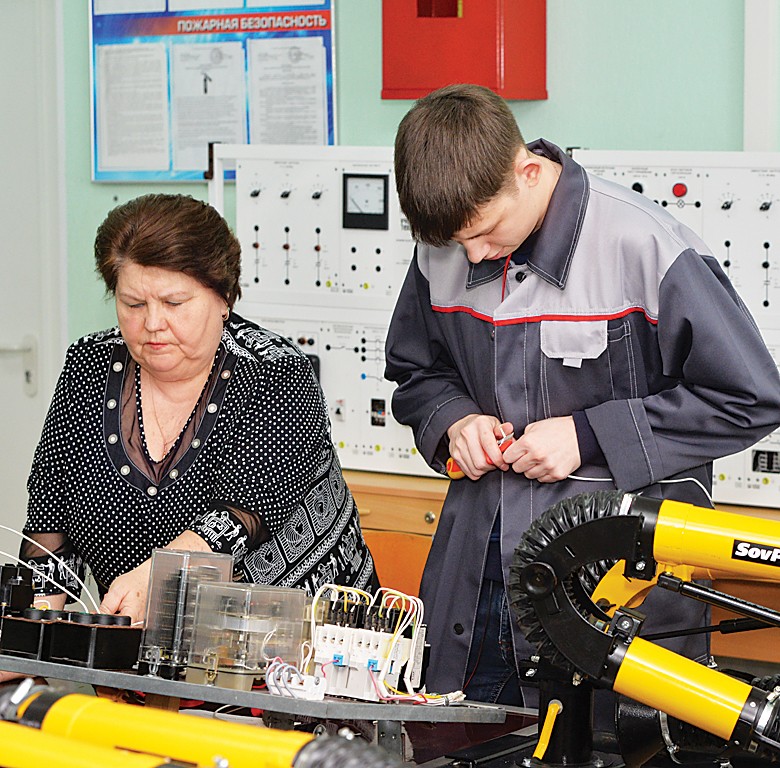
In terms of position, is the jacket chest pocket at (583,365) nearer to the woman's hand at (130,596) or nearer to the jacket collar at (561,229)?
the jacket collar at (561,229)

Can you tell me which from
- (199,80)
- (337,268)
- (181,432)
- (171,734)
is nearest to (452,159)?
(181,432)

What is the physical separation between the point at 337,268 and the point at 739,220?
1.05 metres

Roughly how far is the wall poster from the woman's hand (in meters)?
2.04

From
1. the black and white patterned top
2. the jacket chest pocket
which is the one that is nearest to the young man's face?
the jacket chest pocket

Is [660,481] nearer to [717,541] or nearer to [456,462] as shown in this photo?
A: [456,462]

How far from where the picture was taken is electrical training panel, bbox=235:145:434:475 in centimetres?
324

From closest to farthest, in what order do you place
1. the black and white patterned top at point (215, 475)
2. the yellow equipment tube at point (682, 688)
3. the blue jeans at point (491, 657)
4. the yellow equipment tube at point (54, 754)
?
the yellow equipment tube at point (54, 754), the yellow equipment tube at point (682, 688), the blue jeans at point (491, 657), the black and white patterned top at point (215, 475)

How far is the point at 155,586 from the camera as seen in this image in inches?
56.6

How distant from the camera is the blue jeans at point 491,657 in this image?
180 centimetres

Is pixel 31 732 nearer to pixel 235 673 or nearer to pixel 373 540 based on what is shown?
pixel 235 673

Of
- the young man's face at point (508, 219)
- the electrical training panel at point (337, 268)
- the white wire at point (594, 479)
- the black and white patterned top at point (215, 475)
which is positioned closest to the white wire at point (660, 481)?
the white wire at point (594, 479)

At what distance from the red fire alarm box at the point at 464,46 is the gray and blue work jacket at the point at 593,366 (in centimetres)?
133

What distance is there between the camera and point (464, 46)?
3.09 m

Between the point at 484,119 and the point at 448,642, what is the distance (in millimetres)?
750
